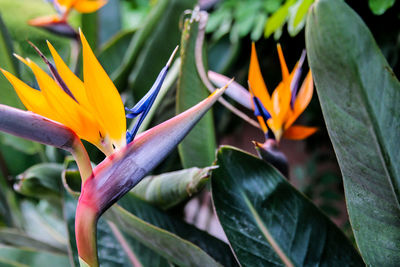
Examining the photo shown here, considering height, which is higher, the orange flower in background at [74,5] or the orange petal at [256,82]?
the orange flower in background at [74,5]

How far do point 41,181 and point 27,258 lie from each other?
12cm

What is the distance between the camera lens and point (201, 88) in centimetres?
57

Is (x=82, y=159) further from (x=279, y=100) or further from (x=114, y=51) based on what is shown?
(x=114, y=51)

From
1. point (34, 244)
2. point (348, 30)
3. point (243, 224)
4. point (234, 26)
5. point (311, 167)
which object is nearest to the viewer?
point (348, 30)

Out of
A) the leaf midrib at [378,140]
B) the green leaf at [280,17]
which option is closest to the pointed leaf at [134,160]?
the leaf midrib at [378,140]

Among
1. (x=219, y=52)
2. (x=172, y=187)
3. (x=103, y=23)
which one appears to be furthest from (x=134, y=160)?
(x=103, y=23)

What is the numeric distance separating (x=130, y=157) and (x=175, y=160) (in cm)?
46

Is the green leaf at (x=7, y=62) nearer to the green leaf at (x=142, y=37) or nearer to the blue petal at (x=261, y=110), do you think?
the green leaf at (x=142, y=37)

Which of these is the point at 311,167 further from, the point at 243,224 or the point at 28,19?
the point at 28,19

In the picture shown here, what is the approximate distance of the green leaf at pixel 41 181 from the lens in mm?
629

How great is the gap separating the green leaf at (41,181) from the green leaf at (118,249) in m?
0.09

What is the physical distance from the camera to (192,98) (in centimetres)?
58

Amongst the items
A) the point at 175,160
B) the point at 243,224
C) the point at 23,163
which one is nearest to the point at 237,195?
the point at 243,224

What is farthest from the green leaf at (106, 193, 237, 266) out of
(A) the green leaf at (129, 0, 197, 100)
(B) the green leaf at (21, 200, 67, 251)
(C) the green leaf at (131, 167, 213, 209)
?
(B) the green leaf at (21, 200, 67, 251)
